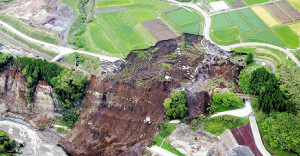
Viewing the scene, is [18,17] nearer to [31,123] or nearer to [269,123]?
[31,123]

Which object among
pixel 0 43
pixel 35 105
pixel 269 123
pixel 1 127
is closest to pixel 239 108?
pixel 269 123

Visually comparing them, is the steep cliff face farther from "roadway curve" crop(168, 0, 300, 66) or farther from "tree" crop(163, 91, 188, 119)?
"roadway curve" crop(168, 0, 300, 66)

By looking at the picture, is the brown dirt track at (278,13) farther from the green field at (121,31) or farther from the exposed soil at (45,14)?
the exposed soil at (45,14)

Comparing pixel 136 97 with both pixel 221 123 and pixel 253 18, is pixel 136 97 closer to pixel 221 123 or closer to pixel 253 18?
pixel 221 123

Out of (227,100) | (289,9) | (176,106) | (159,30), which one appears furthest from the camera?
(289,9)

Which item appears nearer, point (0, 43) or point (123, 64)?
point (123, 64)

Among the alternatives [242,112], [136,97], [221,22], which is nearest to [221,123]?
[242,112]
